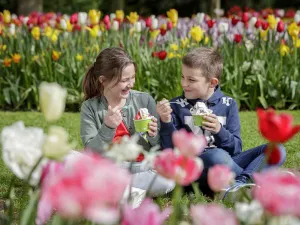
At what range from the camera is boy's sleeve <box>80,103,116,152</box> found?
3539 mm

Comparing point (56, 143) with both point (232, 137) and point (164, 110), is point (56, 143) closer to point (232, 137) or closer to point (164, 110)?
point (164, 110)

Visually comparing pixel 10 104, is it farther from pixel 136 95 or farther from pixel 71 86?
pixel 136 95

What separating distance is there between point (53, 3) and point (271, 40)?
1279cm

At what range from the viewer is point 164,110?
363 centimetres

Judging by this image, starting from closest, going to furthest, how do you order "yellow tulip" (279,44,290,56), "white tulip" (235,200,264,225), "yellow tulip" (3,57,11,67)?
"white tulip" (235,200,264,225), "yellow tulip" (279,44,290,56), "yellow tulip" (3,57,11,67)

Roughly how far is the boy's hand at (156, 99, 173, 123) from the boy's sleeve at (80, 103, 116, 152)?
0.89 feet

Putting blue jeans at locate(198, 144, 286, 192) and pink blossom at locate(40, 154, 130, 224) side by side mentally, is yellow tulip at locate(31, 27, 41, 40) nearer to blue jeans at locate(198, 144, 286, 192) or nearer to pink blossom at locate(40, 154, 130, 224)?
blue jeans at locate(198, 144, 286, 192)

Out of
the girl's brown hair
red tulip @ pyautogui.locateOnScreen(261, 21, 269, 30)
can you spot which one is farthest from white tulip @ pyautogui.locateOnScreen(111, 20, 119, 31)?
the girl's brown hair

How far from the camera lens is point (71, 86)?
696 centimetres

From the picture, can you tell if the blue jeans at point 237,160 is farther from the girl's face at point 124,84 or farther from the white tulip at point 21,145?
the white tulip at point 21,145

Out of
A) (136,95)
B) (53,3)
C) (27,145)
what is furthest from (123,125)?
(53,3)

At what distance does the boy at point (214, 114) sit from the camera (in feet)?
12.3

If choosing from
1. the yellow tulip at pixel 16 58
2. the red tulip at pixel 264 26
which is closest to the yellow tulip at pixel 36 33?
the yellow tulip at pixel 16 58

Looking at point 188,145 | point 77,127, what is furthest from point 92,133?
point 188,145
